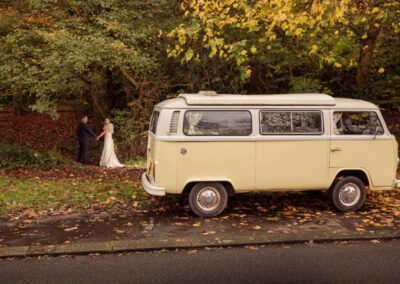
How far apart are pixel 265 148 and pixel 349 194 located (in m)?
2.04

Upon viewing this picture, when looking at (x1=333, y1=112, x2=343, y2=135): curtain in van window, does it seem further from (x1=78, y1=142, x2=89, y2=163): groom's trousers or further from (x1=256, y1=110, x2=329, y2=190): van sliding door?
(x1=78, y1=142, x2=89, y2=163): groom's trousers

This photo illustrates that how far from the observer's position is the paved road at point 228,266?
642cm

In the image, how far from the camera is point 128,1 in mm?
16609

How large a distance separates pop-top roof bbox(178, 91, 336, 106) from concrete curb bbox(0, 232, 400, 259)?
2.65m

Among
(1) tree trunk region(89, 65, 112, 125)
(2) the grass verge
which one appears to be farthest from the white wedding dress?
(2) the grass verge

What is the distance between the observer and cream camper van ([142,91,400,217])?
9.23m

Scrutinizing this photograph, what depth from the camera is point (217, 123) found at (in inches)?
368

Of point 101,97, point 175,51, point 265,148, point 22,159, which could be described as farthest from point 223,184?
point 101,97

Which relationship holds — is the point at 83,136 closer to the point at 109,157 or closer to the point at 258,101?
the point at 109,157

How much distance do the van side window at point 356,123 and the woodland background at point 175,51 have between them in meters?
1.87

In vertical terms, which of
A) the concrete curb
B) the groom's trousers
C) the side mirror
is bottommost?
the concrete curb

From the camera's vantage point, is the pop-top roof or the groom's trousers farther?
the groom's trousers

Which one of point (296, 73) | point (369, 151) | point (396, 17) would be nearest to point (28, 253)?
point (369, 151)

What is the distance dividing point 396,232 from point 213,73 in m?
12.2
